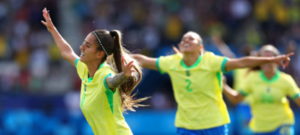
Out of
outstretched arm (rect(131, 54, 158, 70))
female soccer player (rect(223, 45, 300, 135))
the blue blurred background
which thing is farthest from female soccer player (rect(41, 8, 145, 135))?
the blue blurred background

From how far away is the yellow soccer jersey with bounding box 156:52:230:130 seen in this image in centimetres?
638

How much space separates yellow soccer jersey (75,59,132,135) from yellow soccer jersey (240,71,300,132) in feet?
11.9

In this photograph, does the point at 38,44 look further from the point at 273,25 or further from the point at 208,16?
the point at 273,25

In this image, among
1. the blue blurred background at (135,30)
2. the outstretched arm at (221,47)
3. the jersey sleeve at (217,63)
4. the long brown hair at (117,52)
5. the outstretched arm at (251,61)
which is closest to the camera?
the long brown hair at (117,52)

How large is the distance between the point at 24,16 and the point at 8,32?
2.60ft

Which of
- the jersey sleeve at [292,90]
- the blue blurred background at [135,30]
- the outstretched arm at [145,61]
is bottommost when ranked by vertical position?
the jersey sleeve at [292,90]

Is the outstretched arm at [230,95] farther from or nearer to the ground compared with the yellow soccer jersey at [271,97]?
farther from the ground

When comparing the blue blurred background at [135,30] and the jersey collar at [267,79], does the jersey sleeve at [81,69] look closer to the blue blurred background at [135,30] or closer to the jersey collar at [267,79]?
the jersey collar at [267,79]

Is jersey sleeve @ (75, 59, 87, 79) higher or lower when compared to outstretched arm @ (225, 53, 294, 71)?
higher

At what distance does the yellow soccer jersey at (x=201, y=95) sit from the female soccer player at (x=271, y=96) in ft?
4.50

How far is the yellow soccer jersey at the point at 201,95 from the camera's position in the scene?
20.9 feet

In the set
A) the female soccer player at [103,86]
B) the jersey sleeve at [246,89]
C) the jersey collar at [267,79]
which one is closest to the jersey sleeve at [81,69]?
the female soccer player at [103,86]

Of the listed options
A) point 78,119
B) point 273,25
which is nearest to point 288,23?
point 273,25

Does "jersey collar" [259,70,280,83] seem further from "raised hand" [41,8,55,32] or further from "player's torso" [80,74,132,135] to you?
"raised hand" [41,8,55,32]
